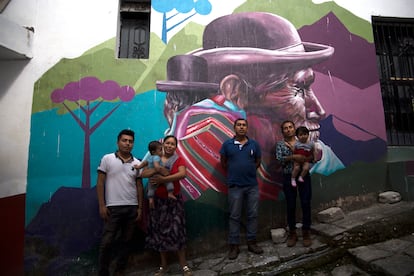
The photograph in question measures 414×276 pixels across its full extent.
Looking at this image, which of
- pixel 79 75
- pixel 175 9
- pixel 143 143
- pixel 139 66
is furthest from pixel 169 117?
pixel 175 9

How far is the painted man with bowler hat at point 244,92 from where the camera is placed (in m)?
3.55

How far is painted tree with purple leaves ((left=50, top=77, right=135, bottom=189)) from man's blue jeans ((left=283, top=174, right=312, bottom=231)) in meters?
2.46

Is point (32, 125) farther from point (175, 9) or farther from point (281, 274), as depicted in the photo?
point (281, 274)

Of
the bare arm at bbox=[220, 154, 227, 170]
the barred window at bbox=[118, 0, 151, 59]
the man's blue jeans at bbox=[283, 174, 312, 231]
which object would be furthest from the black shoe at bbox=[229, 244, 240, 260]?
the barred window at bbox=[118, 0, 151, 59]

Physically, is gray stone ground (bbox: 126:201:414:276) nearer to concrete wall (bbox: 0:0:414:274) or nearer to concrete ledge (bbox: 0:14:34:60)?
concrete wall (bbox: 0:0:414:274)

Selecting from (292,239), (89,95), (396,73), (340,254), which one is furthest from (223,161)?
(396,73)

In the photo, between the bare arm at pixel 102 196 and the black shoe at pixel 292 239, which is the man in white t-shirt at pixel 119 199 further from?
the black shoe at pixel 292 239

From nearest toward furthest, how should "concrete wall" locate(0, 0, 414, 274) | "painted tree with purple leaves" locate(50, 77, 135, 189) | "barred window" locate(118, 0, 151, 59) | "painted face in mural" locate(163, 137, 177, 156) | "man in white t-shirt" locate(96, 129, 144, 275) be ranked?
"man in white t-shirt" locate(96, 129, 144, 275)
"painted face in mural" locate(163, 137, 177, 156)
"concrete wall" locate(0, 0, 414, 274)
"painted tree with purple leaves" locate(50, 77, 135, 189)
"barred window" locate(118, 0, 151, 59)

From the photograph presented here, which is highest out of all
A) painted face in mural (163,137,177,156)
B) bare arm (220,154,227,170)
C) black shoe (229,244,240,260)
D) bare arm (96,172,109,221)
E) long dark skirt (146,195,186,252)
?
painted face in mural (163,137,177,156)

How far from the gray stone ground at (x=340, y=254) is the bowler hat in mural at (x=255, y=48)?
232 centimetres

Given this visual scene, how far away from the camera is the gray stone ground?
2.58 meters

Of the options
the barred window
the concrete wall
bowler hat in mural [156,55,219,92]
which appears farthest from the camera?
the barred window

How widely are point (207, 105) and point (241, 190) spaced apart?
52.2 inches

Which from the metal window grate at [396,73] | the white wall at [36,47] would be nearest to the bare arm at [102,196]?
the white wall at [36,47]
